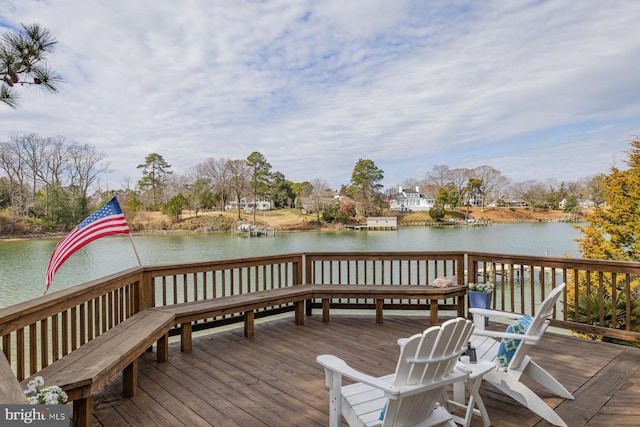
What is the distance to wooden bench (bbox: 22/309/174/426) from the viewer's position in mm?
2285

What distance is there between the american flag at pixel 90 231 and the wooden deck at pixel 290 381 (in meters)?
1.26

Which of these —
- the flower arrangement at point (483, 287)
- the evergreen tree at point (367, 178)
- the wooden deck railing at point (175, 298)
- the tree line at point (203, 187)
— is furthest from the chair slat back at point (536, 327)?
the evergreen tree at point (367, 178)

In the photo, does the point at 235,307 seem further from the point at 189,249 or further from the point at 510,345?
the point at 189,249

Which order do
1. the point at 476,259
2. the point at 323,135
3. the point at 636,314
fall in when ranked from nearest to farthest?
the point at 476,259, the point at 636,314, the point at 323,135

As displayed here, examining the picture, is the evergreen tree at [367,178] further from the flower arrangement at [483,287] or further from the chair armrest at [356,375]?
the chair armrest at [356,375]

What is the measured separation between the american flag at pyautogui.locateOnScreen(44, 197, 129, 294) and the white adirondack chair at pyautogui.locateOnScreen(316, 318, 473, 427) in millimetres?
2767

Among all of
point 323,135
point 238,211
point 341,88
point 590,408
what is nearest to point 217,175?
point 238,211

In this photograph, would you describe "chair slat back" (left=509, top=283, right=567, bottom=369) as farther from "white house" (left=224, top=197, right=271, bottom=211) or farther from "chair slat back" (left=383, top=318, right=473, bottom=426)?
"white house" (left=224, top=197, right=271, bottom=211)

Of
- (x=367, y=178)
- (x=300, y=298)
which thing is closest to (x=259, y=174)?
(x=367, y=178)

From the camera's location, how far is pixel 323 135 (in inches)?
1471

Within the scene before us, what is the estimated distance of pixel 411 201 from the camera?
43250mm

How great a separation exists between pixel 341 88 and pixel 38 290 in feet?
63.5

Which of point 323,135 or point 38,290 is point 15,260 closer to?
point 38,290

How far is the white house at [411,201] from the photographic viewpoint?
4069cm
